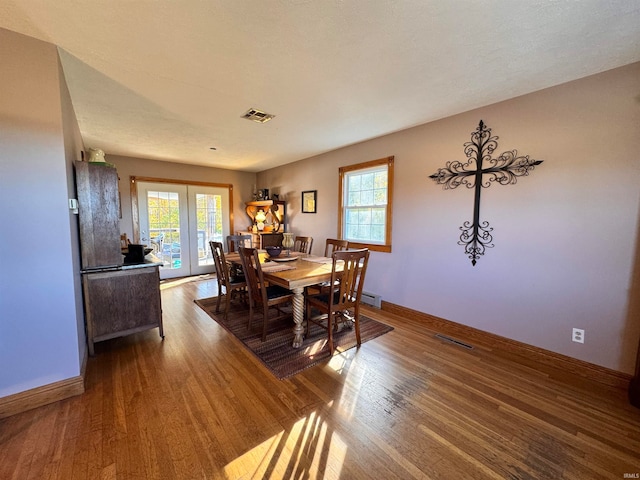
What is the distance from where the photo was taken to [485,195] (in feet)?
8.69

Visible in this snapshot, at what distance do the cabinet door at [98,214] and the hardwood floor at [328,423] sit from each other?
944mm

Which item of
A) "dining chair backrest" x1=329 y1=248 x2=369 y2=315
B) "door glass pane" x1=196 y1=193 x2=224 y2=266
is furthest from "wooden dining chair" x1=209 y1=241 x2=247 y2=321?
"door glass pane" x1=196 y1=193 x2=224 y2=266

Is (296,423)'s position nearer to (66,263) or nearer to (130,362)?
(130,362)

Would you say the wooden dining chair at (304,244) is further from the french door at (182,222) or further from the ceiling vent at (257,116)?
the french door at (182,222)

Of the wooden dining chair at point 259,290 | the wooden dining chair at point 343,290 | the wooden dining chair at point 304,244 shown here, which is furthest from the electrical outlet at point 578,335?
the wooden dining chair at point 304,244

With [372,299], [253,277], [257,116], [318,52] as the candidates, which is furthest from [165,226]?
[318,52]

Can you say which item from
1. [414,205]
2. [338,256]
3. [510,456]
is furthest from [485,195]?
[510,456]

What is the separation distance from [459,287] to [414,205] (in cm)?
109

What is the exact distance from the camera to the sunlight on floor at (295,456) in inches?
51.5

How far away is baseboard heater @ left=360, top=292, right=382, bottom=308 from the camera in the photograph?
12.1 feet

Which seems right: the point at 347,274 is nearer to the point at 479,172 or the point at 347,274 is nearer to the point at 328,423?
the point at 328,423

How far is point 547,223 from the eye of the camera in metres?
2.29

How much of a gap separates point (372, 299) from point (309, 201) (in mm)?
2172

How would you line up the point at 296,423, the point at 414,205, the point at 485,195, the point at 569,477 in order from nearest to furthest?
the point at 569,477 < the point at 296,423 < the point at 485,195 < the point at 414,205
